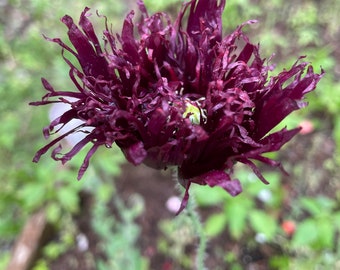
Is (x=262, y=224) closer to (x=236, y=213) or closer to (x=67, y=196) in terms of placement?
(x=236, y=213)

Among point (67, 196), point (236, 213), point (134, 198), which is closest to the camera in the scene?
point (236, 213)

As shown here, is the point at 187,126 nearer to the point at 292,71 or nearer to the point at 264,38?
the point at 292,71

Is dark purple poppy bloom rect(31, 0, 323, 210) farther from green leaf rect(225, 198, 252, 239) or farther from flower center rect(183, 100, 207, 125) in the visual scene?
green leaf rect(225, 198, 252, 239)

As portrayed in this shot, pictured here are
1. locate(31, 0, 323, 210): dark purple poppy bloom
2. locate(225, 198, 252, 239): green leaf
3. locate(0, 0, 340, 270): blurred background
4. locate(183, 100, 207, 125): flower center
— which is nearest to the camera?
locate(31, 0, 323, 210): dark purple poppy bloom

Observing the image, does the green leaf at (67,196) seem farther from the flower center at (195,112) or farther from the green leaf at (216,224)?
the flower center at (195,112)

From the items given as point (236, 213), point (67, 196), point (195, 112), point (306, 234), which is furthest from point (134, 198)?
point (195, 112)

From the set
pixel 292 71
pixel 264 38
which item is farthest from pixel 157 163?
pixel 264 38

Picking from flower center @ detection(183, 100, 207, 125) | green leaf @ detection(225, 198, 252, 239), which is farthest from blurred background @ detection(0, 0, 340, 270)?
flower center @ detection(183, 100, 207, 125)
